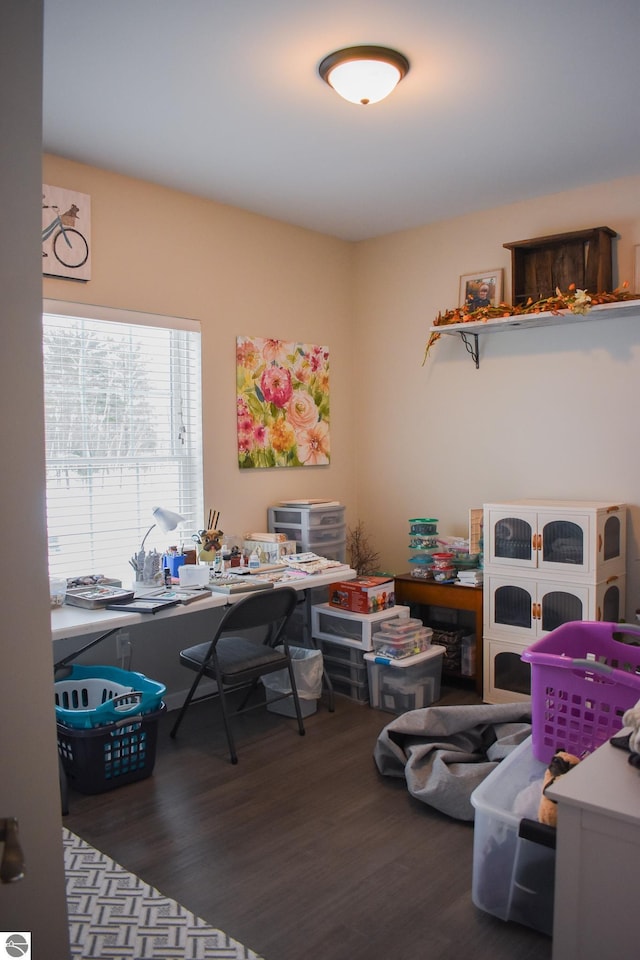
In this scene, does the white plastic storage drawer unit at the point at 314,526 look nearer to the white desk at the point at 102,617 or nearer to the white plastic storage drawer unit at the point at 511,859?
the white desk at the point at 102,617

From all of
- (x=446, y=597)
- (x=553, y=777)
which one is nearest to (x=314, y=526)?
(x=446, y=597)

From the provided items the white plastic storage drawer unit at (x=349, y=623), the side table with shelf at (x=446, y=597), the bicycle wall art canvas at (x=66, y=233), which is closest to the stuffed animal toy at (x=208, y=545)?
the white plastic storage drawer unit at (x=349, y=623)

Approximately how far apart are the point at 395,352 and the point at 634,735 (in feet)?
11.8

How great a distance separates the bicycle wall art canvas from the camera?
339 cm

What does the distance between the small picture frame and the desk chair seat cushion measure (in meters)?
2.27

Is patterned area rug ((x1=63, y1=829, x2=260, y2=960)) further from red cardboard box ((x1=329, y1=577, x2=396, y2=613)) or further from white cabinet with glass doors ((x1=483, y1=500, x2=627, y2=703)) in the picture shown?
white cabinet with glass doors ((x1=483, y1=500, x2=627, y2=703))

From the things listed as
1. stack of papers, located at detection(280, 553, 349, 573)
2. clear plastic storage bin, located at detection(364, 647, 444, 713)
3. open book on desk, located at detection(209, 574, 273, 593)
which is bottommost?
clear plastic storage bin, located at detection(364, 647, 444, 713)

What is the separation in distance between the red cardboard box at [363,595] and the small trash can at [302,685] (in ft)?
1.11

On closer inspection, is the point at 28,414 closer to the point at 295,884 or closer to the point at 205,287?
the point at 295,884

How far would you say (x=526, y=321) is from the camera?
13.1ft

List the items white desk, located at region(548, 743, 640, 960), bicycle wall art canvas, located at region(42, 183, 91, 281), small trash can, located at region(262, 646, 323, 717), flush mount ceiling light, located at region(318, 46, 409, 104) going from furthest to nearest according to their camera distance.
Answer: small trash can, located at region(262, 646, 323, 717) < bicycle wall art canvas, located at region(42, 183, 91, 281) < flush mount ceiling light, located at region(318, 46, 409, 104) < white desk, located at region(548, 743, 640, 960)

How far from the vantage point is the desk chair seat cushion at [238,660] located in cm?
332

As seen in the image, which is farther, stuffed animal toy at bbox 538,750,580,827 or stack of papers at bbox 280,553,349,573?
stack of papers at bbox 280,553,349,573
